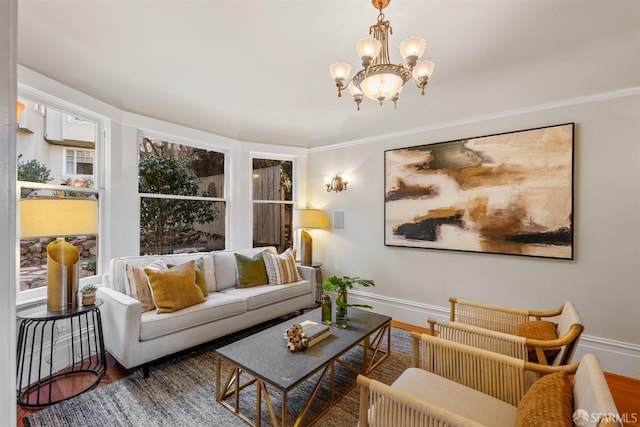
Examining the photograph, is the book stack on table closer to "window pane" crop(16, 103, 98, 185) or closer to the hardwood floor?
the hardwood floor

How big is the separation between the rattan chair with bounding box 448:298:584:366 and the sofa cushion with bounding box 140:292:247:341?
2.01 meters

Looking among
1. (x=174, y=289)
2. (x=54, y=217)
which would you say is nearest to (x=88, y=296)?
→ (x=174, y=289)

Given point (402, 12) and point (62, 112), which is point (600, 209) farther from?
point (62, 112)

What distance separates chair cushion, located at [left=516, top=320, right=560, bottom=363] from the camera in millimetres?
1707

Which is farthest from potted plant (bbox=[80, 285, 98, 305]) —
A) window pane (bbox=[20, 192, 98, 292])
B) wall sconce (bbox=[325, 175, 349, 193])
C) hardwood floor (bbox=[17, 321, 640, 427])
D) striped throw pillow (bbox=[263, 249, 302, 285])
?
wall sconce (bbox=[325, 175, 349, 193])

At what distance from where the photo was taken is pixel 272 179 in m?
4.61

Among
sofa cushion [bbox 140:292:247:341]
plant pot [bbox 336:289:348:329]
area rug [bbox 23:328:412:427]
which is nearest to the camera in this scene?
area rug [bbox 23:328:412:427]

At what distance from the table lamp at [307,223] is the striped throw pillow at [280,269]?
24.6 inches

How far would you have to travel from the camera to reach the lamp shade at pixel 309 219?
421 cm

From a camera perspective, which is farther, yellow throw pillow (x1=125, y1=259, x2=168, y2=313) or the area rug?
yellow throw pillow (x1=125, y1=259, x2=168, y2=313)

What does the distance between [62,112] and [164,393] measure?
2.59m

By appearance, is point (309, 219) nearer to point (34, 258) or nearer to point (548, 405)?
point (34, 258)

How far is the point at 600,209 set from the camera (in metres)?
2.60

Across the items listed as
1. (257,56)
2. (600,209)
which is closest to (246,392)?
(257,56)
